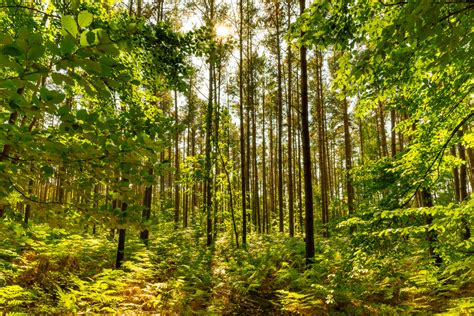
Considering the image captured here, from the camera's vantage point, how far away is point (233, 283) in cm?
782

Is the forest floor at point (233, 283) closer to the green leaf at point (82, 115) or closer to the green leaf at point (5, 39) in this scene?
the green leaf at point (82, 115)

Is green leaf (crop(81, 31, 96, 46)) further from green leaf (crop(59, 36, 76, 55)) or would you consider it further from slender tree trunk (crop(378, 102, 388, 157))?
slender tree trunk (crop(378, 102, 388, 157))

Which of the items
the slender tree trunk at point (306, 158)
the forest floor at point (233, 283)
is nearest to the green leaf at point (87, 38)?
the forest floor at point (233, 283)

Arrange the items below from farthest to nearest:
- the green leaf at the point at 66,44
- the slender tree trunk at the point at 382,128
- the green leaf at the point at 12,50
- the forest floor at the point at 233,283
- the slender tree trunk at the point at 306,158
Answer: the slender tree trunk at the point at 382,128, the slender tree trunk at the point at 306,158, the forest floor at the point at 233,283, the green leaf at the point at 66,44, the green leaf at the point at 12,50

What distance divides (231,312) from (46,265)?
5714 mm

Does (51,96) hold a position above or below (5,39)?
below

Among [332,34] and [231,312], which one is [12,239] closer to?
[332,34]

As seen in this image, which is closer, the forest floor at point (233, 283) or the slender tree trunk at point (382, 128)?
the forest floor at point (233, 283)

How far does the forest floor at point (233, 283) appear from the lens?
5.01 m

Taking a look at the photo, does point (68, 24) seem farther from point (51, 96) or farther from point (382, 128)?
point (382, 128)

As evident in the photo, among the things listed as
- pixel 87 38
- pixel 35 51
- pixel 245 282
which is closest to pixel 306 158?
pixel 245 282

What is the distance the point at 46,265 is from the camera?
8.37 m

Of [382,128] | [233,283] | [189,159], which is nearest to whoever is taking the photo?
[233,283]

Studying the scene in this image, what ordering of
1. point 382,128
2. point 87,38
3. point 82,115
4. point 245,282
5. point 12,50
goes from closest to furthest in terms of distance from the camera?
point 12,50 → point 87,38 → point 82,115 → point 245,282 → point 382,128
